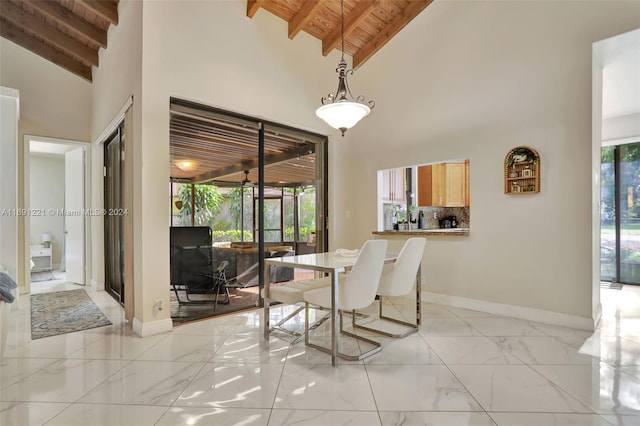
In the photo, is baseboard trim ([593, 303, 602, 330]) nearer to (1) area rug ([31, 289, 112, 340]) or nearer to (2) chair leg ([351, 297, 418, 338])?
(2) chair leg ([351, 297, 418, 338])

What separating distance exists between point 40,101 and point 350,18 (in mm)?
4767

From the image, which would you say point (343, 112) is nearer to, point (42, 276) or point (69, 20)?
point (69, 20)

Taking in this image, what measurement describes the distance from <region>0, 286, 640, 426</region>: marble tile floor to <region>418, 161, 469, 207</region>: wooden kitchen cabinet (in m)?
2.50

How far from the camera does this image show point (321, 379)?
85.8 inches

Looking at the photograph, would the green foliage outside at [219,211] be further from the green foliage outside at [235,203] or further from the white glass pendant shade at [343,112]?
the white glass pendant shade at [343,112]

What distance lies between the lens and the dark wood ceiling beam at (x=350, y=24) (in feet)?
13.1

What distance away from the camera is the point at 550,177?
3.27m

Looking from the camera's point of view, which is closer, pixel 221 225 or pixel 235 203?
pixel 221 225

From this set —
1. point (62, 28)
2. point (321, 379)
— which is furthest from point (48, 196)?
point (321, 379)

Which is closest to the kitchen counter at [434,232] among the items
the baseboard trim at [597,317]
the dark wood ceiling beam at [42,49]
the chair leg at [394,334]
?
the chair leg at [394,334]

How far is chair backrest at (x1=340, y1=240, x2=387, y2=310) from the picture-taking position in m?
2.46

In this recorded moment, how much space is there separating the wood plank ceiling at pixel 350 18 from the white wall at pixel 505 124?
0.54ft

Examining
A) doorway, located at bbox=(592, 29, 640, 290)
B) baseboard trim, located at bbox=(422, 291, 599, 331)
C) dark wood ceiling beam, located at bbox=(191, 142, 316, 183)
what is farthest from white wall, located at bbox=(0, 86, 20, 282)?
doorway, located at bbox=(592, 29, 640, 290)

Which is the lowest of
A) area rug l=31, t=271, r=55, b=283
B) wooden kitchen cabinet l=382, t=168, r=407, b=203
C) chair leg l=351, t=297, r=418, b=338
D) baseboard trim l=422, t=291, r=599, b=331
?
area rug l=31, t=271, r=55, b=283
